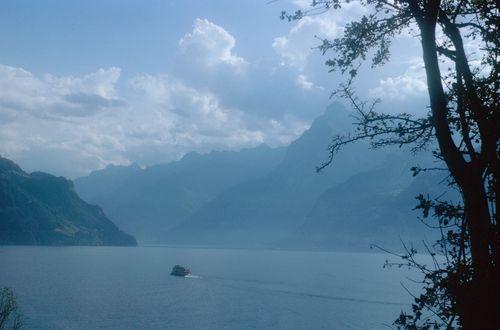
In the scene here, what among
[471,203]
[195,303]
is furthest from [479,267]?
[195,303]

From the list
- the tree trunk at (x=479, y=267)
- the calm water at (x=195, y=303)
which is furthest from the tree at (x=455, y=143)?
the calm water at (x=195, y=303)

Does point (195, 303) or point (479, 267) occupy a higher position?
point (479, 267)

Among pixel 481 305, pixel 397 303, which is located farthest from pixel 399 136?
pixel 397 303

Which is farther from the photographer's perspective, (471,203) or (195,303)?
(195,303)

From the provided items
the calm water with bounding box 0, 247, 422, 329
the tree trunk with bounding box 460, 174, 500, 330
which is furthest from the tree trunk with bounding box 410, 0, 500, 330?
the calm water with bounding box 0, 247, 422, 329

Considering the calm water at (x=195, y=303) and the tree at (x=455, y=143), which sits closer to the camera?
the tree at (x=455, y=143)

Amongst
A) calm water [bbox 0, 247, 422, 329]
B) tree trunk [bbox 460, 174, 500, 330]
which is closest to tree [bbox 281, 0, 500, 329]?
tree trunk [bbox 460, 174, 500, 330]

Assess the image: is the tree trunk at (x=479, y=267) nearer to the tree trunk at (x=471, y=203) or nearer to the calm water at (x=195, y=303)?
the tree trunk at (x=471, y=203)

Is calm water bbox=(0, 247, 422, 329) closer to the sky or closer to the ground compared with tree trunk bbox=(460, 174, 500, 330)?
closer to the ground

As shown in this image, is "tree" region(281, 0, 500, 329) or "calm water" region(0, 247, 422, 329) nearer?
"tree" region(281, 0, 500, 329)

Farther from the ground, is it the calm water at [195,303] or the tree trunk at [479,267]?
the tree trunk at [479,267]

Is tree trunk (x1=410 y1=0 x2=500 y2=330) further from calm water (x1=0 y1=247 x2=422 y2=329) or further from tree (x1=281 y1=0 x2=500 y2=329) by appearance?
calm water (x1=0 y1=247 x2=422 y2=329)

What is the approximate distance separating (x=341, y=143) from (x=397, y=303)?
153664 mm

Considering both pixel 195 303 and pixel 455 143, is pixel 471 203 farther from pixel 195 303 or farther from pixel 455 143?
pixel 195 303
